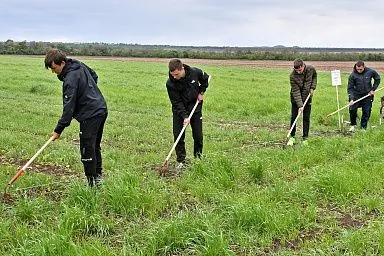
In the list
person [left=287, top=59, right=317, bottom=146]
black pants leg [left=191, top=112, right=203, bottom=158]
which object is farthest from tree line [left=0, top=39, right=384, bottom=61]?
black pants leg [left=191, top=112, right=203, bottom=158]

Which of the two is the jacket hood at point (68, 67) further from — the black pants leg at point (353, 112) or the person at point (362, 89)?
the black pants leg at point (353, 112)

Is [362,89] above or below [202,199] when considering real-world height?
above

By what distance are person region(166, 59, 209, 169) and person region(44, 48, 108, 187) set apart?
1.64 meters

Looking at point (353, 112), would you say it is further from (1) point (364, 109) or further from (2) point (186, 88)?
(2) point (186, 88)

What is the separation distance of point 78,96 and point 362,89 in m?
8.51

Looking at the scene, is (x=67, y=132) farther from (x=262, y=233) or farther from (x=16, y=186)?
(x=262, y=233)

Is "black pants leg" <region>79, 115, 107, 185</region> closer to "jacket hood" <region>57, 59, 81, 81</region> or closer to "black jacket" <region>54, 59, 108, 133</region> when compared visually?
"black jacket" <region>54, 59, 108, 133</region>

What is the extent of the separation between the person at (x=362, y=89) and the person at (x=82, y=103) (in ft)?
25.7

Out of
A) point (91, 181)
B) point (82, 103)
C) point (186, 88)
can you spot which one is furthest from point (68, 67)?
point (186, 88)

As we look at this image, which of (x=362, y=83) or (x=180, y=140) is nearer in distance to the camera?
(x=180, y=140)

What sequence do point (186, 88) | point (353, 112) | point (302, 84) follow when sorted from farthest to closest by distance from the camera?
point (353, 112), point (302, 84), point (186, 88)

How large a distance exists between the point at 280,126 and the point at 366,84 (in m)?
2.53

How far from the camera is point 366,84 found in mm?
12688

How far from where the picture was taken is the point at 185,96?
841 centimetres
